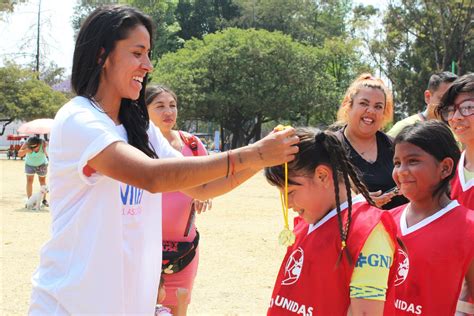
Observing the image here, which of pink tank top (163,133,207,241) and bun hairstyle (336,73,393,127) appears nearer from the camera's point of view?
pink tank top (163,133,207,241)

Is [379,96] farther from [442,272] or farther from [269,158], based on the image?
[269,158]

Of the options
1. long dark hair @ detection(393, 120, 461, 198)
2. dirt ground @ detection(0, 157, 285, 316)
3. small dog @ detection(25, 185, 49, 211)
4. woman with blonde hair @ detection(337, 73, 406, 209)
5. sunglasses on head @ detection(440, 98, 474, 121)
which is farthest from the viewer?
small dog @ detection(25, 185, 49, 211)

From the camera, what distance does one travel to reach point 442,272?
108 inches

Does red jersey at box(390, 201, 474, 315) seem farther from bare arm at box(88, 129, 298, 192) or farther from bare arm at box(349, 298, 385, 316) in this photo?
bare arm at box(88, 129, 298, 192)

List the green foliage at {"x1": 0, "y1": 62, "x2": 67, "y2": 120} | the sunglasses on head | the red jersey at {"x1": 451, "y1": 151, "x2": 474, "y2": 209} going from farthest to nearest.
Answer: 1. the green foliage at {"x1": 0, "y1": 62, "x2": 67, "y2": 120}
2. the sunglasses on head
3. the red jersey at {"x1": 451, "y1": 151, "x2": 474, "y2": 209}

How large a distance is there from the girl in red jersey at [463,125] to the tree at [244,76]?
37.6 metres

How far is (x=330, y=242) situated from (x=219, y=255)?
6.59 metres

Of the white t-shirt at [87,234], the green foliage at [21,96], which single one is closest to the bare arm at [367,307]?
the white t-shirt at [87,234]

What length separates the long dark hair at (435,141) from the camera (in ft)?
9.59

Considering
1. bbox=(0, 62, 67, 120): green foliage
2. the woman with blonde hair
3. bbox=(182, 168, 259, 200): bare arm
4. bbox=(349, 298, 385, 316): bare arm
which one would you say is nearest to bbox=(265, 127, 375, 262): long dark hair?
bbox=(182, 168, 259, 200): bare arm

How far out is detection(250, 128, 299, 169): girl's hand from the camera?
214 centimetres

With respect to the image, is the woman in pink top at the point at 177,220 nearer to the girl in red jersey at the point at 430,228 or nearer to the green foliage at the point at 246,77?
the girl in red jersey at the point at 430,228

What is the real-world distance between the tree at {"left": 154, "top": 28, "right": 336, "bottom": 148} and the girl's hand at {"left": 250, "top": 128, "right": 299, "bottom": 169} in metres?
38.8

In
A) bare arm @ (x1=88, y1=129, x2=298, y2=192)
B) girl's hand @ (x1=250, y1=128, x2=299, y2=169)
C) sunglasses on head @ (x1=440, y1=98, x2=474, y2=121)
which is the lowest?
bare arm @ (x1=88, y1=129, x2=298, y2=192)
